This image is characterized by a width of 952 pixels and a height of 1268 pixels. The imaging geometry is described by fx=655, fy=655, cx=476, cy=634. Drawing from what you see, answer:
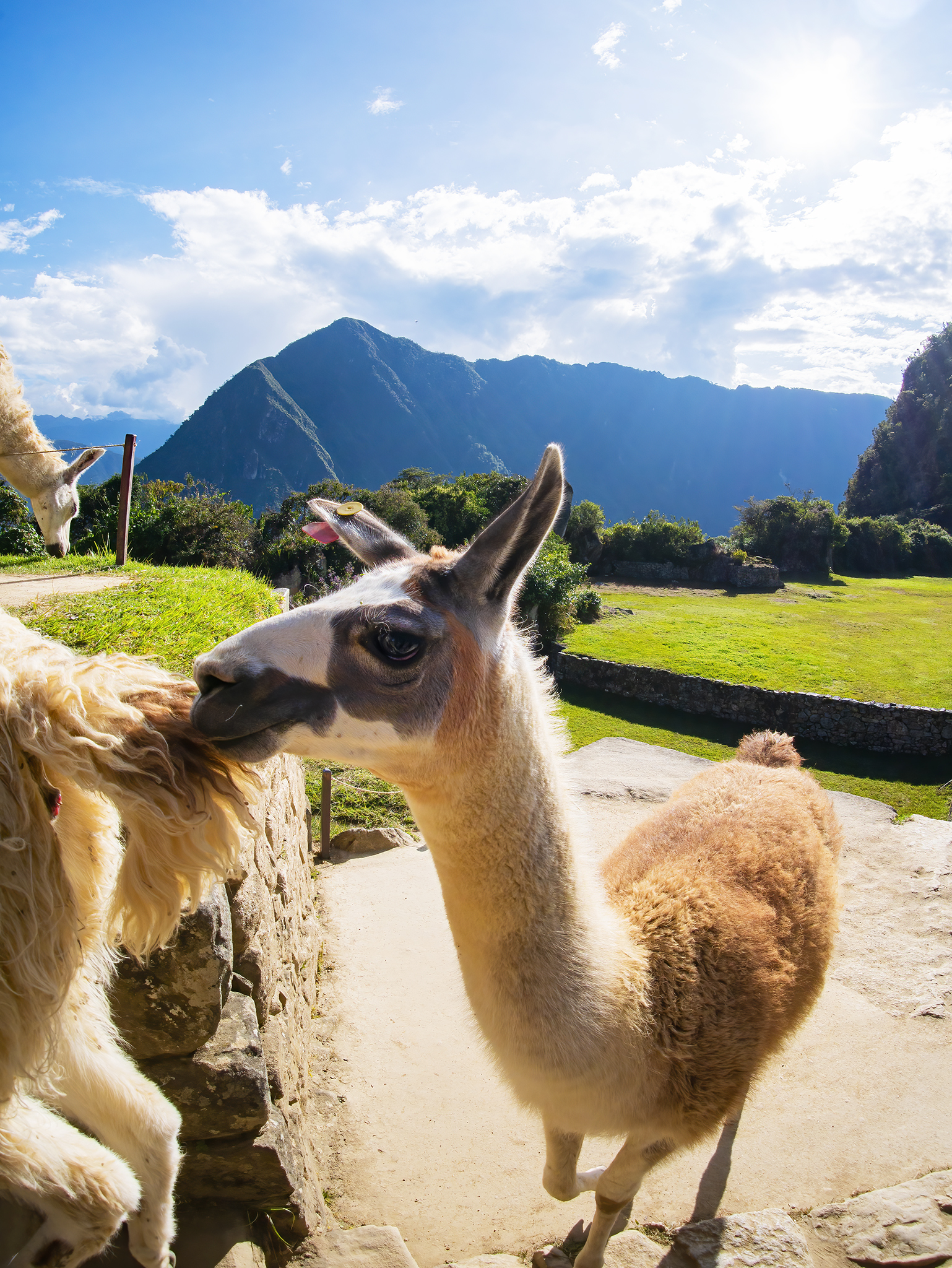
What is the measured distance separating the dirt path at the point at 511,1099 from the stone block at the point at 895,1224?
258 millimetres

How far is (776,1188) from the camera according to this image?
3.28 m

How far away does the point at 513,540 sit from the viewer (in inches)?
65.7

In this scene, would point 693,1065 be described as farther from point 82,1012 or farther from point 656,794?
point 656,794

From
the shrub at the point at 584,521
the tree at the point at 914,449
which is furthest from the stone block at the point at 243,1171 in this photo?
the tree at the point at 914,449

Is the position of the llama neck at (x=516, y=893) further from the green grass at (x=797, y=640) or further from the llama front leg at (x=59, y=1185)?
the green grass at (x=797, y=640)

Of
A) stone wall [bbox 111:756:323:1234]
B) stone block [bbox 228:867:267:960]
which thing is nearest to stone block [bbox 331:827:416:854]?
stone wall [bbox 111:756:323:1234]

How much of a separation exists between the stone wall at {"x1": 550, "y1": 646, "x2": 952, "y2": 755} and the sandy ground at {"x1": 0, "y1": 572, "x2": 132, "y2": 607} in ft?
42.7

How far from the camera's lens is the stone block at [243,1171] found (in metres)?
2.25

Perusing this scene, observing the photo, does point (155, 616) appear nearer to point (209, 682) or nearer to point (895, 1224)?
point (209, 682)

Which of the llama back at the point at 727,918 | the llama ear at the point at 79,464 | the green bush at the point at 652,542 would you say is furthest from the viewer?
the green bush at the point at 652,542

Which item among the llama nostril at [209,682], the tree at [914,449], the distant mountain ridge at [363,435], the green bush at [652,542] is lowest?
the llama nostril at [209,682]

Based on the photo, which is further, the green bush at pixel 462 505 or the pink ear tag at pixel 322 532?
the green bush at pixel 462 505

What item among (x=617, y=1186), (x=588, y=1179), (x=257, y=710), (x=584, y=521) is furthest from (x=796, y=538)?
(x=257, y=710)

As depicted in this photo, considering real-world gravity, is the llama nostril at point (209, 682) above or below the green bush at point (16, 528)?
below
